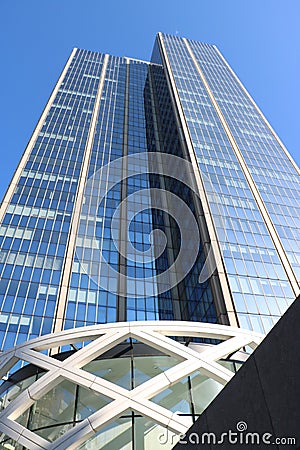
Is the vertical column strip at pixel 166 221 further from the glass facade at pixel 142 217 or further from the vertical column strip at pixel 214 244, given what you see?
the vertical column strip at pixel 214 244

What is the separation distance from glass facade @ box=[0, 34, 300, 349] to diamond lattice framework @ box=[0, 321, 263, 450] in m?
20.6

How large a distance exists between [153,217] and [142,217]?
2350 mm

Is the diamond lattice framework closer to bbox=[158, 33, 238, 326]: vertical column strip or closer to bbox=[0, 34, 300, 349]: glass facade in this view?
bbox=[158, 33, 238, 326]: vertical column strip

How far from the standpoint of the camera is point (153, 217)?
64.7 metres

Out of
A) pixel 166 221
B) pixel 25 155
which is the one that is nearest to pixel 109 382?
pixel 166 221

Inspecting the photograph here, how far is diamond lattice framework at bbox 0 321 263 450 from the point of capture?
13.9 metres

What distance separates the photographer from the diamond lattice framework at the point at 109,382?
45.4 feet

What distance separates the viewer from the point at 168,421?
13.8m

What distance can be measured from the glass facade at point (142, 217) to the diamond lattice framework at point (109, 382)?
812 inches

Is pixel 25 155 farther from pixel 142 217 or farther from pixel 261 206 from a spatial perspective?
pixel 261 206

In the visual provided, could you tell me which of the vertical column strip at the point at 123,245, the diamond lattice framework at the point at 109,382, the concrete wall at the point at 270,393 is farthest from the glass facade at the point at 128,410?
the vertical column strip at the point at 123,245

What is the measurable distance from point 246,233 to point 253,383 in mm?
41739
